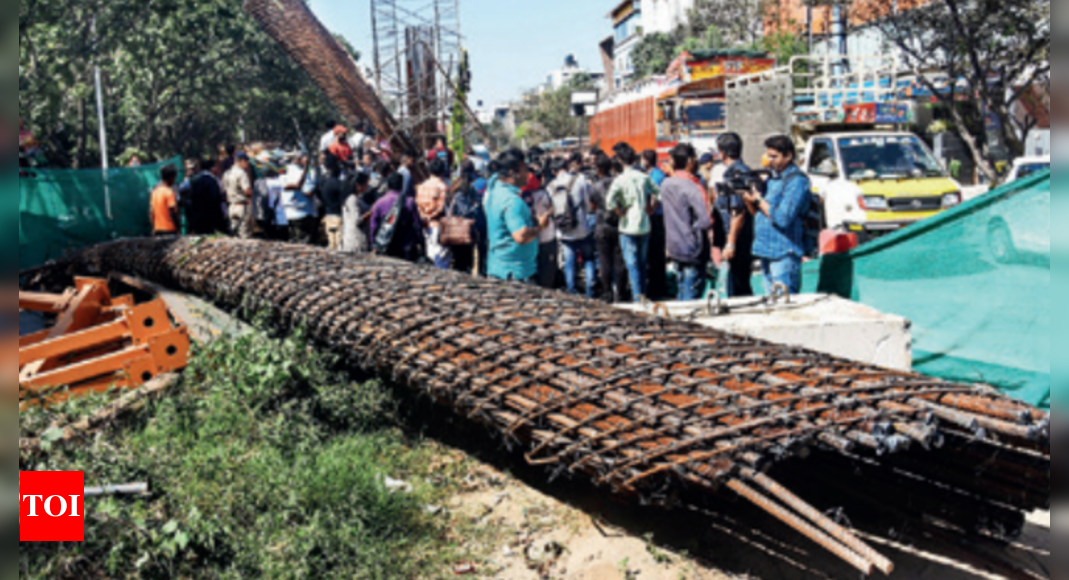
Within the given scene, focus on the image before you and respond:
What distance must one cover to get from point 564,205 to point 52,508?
509 centimetres

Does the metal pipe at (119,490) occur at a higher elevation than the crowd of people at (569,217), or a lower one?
lower

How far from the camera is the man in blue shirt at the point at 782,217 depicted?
Answer: 230 inches


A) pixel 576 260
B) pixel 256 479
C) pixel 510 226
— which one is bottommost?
pixel 256 479

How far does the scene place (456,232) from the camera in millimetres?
7109

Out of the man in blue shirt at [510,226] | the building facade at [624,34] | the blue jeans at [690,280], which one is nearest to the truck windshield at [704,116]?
the blue jeans at [690,280]

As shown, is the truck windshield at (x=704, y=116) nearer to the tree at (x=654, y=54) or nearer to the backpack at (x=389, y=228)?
the backpack at (x=389, y=228)

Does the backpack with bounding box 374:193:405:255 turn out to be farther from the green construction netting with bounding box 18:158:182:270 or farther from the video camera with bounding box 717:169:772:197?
the green construction netting with bounding box 18:158:182:270

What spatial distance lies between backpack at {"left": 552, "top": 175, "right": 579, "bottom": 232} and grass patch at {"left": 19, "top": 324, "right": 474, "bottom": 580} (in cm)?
280

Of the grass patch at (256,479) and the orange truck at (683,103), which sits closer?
the grass patch at (256,479)

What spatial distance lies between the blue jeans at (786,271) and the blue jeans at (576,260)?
2042 millimetres

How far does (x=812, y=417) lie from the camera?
2.83m

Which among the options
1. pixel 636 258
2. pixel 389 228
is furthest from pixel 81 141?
pixel 636 258

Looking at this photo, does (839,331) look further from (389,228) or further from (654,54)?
(654,54)

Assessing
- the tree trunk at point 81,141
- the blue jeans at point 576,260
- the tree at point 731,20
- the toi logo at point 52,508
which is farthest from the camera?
the tree at point 731,20
